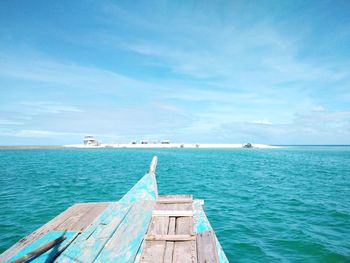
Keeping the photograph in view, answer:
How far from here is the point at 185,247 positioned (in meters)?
3.66

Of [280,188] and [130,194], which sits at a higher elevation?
[130,194]

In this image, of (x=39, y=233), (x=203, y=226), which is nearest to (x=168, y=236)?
(x=203, y=226)

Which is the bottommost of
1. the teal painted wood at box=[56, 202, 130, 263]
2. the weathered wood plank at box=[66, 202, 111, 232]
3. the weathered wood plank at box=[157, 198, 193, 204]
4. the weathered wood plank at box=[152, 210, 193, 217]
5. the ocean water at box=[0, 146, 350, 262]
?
the ocean water at box=[0, 146, 350, 262]

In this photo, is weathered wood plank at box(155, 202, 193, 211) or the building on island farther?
the building on island

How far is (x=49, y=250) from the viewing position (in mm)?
4156

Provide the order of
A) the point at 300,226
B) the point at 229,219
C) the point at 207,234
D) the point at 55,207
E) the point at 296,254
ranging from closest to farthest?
the point at 207,234, the point at 296,254, the point at 300,226, the point at 229,219, the point at 55,207

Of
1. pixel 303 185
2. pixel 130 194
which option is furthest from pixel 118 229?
pixel 303 185

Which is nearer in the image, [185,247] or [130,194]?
[185,247]

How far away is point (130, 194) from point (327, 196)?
15.4m

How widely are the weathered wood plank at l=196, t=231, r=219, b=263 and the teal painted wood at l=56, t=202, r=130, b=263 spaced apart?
183 centimetres

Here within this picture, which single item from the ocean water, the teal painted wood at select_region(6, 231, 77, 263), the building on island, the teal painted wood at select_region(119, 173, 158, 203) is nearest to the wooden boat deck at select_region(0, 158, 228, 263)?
the teal painted wood at select_region(6, 231, 77, 263)

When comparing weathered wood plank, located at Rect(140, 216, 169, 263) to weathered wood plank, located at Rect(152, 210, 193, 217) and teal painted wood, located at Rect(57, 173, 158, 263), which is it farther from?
teal painted wood, located at Rect(57, 173, 158, 263)

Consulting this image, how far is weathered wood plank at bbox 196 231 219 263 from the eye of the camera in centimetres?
332

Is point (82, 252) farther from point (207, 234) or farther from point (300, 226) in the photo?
point (300, 226)
